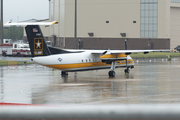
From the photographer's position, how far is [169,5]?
87.6 metres

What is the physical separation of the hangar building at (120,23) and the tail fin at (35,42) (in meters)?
59.4

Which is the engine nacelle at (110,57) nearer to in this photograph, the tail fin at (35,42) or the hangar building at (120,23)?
the tail fin at (35,42)

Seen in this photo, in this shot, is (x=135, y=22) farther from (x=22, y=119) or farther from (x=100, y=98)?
(x=22, y=119)

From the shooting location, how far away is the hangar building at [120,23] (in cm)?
8769

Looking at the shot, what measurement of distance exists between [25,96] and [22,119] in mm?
15878

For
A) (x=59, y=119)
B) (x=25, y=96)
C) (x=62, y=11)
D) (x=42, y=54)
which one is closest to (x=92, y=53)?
(x=42, y=54)

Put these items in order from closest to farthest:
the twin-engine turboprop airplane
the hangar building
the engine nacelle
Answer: the twin-engine turboprop airplane, the engine nacelle, the hangar building

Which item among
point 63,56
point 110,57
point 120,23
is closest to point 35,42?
point 63,56

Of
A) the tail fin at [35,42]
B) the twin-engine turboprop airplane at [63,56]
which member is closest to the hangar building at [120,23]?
the twin-engine turboprop airplane at [63,56]

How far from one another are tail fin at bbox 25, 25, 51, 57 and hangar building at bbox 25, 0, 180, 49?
59.4 m

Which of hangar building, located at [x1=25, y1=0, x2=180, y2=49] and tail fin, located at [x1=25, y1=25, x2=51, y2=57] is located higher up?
hangar building, located at [x1=25, y1=0, x2=180, y2=49]

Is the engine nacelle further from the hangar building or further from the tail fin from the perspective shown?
the hangar building

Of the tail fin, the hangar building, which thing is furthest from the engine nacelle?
the hangar building

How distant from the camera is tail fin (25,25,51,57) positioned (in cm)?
2816
